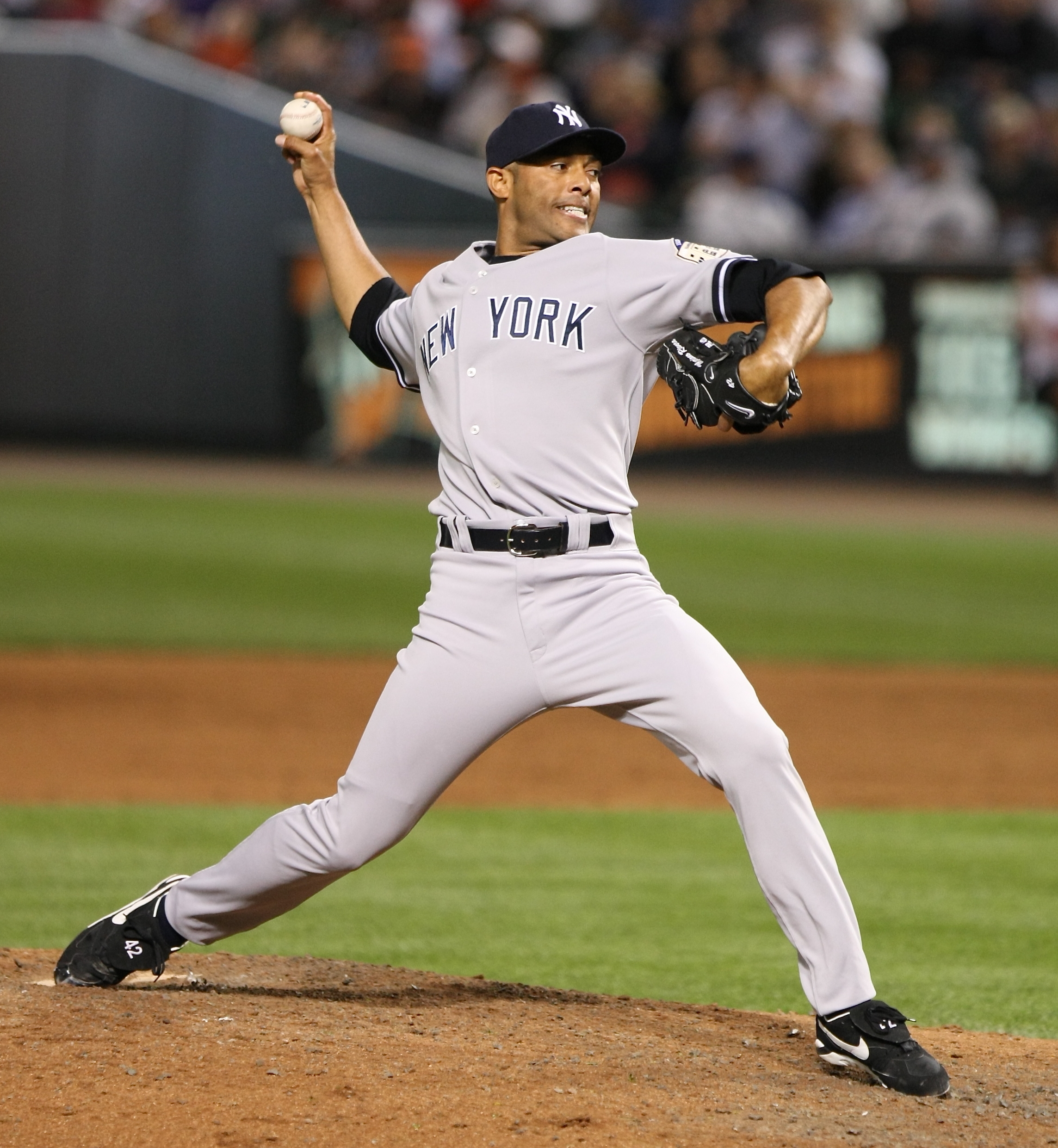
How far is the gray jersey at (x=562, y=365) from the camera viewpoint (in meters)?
3.46

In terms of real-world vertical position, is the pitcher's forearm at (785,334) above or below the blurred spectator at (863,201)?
below

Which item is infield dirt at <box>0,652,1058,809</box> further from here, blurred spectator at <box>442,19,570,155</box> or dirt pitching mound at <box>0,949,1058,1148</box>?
blurred spectator at <box>442,19,570,155</box>

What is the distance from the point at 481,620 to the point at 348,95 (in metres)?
16.1

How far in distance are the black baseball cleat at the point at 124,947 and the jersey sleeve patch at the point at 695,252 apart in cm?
166

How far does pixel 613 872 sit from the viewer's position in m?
5.74

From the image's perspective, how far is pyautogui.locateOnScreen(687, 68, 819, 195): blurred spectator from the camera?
16750 millimetres

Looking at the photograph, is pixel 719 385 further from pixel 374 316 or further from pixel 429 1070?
pixel 429 1070

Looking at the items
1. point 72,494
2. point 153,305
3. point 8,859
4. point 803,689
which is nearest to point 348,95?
point 153,305

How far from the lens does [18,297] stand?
17.9 m

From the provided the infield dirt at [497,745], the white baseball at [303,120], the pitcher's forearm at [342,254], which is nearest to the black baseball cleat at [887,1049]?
the pitcher's forearm at [342,254]

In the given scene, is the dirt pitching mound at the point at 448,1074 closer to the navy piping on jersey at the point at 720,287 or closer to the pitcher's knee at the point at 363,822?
the pitcher's knee at the point at 363,822

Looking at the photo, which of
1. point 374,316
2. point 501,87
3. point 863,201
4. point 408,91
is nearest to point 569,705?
point 374,316

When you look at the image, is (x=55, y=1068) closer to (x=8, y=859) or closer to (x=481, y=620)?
(x=481, y=620)

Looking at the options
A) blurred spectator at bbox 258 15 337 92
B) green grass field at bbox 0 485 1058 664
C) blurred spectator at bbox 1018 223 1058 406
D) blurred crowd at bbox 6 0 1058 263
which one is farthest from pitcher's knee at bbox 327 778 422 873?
blurred spectator at bbox 258 15 337 92
